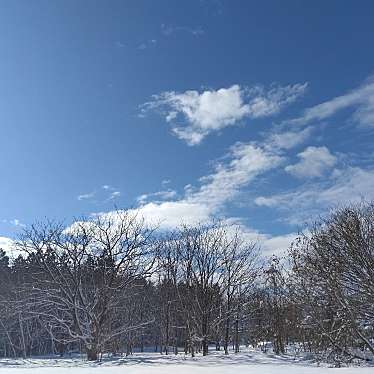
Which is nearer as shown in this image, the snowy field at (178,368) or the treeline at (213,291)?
the snowy field at (178,368)

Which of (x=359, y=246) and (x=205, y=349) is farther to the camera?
(x=205, y=349)

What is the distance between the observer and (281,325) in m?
32.4

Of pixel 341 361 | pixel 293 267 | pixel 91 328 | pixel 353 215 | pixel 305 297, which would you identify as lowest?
pixel 341 361

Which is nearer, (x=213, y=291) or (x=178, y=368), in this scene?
(x=178, y=368)

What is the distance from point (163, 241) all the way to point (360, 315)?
1748 centimetres

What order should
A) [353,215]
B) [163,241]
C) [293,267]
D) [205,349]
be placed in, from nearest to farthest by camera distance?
[353,215] → [293,267] → [205,349] → [163,241]

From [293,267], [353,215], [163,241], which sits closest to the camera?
[353,215]

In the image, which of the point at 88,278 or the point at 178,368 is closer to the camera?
the point at 178,368

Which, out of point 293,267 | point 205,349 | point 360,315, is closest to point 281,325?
point 205,349

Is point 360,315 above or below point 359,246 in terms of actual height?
below

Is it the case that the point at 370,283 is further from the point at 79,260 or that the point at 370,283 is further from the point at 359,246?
the point at 79,260

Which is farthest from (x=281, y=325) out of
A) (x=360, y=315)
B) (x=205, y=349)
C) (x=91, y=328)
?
(x=91, y=328)

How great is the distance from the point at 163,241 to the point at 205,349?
933 cm

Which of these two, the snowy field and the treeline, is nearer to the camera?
the snowy field
